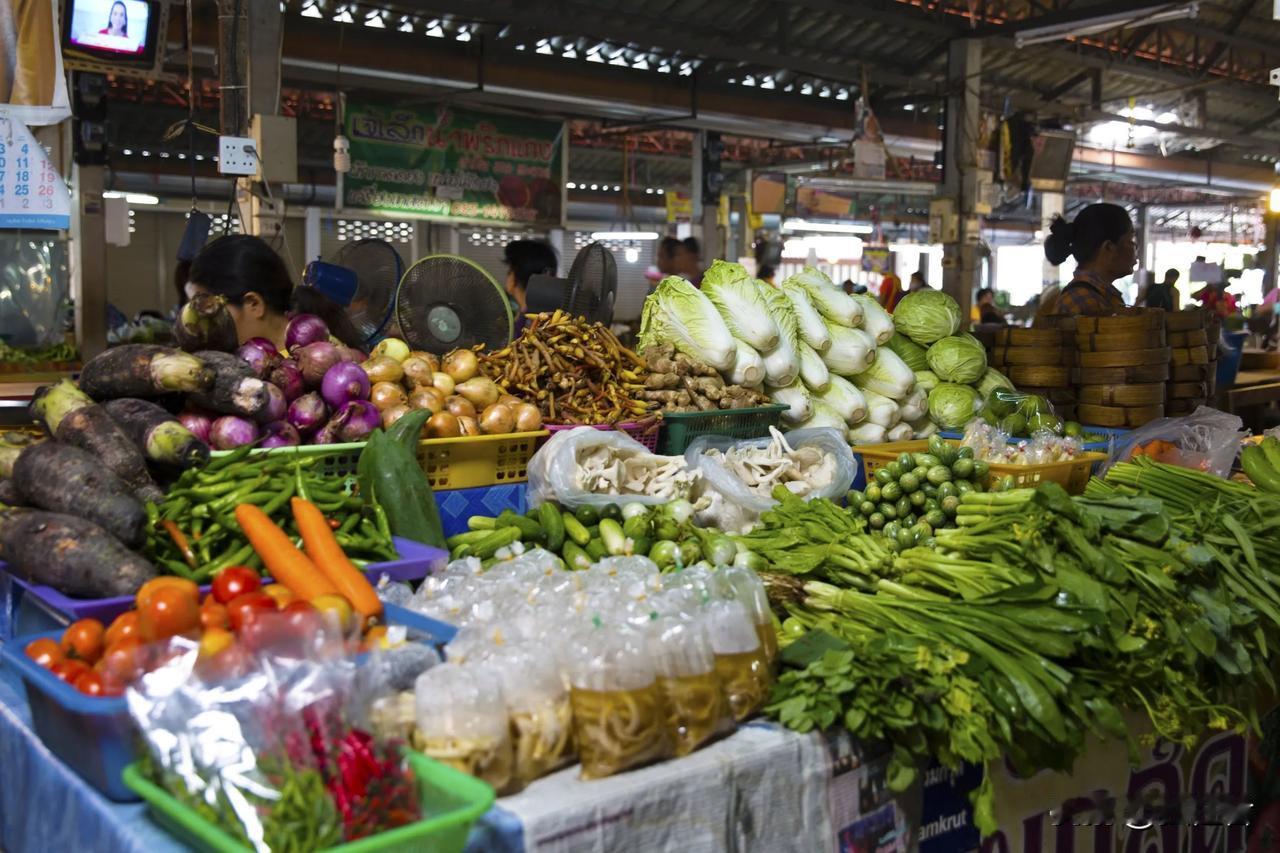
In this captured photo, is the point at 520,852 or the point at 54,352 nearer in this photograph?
the point at 520,852

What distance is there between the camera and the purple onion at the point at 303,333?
12.3 ft

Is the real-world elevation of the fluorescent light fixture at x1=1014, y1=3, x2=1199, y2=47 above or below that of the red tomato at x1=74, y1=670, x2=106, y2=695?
above

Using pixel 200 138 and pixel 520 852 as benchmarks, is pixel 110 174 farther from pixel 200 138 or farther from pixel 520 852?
pixel 520 852

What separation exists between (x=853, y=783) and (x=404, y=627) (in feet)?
3.19

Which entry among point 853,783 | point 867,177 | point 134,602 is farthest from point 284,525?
point 867,177

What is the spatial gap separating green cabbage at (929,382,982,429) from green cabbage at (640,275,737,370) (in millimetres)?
1172

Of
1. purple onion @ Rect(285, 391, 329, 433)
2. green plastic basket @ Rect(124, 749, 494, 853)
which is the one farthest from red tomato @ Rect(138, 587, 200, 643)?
purple onion @ Rect(285, 391, 329, 433)

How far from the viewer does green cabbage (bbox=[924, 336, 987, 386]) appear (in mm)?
5301

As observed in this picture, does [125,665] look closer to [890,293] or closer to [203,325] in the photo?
[203,325]

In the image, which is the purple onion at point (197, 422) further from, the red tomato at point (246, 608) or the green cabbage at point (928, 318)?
the green cabbage at point (928, 318)

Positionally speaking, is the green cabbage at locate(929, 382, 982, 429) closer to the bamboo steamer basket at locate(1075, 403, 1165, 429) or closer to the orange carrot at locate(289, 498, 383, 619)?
the bamboo steamer basket at locate(1075, 403, 1165, 429)

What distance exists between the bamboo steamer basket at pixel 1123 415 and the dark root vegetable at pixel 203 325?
4036 mm

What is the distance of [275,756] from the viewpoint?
5.60 ft

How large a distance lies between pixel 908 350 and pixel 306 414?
311 centimetres
